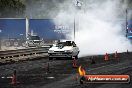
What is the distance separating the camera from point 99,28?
52656 mm

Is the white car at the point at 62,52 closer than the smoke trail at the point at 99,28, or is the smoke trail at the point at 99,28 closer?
the white car at the point at 62,52

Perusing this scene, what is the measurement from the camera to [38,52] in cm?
3559

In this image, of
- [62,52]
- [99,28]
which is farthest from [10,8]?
[62,52]

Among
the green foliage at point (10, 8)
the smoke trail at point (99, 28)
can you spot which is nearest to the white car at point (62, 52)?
the smoke trail at point (99, 28)

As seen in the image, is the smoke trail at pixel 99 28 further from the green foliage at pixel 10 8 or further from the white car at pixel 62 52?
the green foliage at pixel 10 8

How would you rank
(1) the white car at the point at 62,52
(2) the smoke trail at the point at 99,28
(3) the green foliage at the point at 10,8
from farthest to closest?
(3) the green foliage at the point at 10,8 < (2) the smoke trail at the point at 99,28 < (1) the white car at the point at 62,52

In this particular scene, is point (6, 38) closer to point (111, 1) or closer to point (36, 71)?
point (111, 1)

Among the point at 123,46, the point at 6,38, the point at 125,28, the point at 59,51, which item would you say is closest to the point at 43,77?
the point at 59,51

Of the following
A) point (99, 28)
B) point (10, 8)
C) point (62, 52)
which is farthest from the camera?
point (10, 8)

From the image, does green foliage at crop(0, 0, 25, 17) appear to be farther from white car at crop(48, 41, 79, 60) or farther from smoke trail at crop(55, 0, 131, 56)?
white car at crop(48, 41, 79, 60)

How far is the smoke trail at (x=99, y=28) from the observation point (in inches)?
1843

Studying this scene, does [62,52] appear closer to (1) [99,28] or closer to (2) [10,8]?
(1) [99,28]

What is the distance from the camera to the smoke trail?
46.8 m

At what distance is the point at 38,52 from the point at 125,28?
19.3 meters
